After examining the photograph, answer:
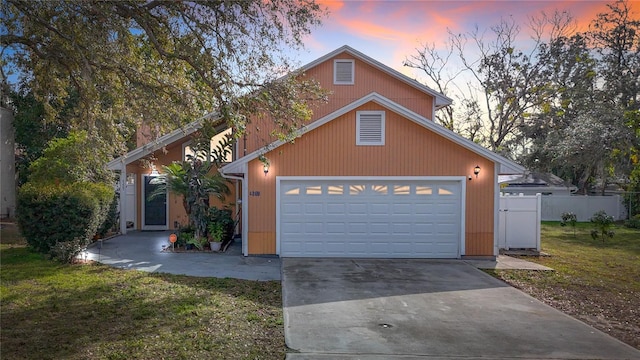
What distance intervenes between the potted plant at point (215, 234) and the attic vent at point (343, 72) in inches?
255

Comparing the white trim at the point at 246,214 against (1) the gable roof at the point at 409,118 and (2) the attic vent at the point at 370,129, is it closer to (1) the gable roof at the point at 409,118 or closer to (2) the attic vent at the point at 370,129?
(1) the gable roof at the point at 409,118

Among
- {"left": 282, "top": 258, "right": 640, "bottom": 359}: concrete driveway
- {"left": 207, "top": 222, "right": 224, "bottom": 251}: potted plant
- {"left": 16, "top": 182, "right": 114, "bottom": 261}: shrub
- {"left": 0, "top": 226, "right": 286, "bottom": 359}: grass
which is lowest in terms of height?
{"left": 282, "top": 258, "right": 640, "bottom": 359}: concrete driveway

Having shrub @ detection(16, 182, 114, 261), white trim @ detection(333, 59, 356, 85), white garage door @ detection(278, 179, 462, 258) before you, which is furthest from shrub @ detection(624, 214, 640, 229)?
shrub @ detection(16, 182, 114, 261)

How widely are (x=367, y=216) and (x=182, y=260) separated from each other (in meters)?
4.75

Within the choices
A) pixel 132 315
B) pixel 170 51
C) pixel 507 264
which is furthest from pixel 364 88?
pixel 132 315

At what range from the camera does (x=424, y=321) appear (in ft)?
20.6

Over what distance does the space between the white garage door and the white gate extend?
246 cm

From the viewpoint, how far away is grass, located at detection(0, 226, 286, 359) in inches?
191

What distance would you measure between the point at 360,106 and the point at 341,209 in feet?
8.88

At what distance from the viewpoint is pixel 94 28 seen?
715 cm

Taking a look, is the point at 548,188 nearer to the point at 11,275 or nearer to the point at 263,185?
the point at 263,185

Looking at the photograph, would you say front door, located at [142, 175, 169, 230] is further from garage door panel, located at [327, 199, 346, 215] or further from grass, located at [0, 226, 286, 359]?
garage door panel, located at [327, 199, 346, 215]

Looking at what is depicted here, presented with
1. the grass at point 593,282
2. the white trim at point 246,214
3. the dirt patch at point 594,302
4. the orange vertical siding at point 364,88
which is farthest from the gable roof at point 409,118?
the orange vertical siding at point 364,88

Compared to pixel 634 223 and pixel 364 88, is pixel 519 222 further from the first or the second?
pixel 634 223
